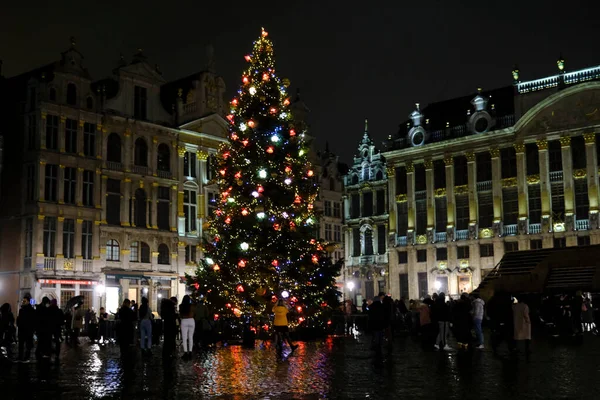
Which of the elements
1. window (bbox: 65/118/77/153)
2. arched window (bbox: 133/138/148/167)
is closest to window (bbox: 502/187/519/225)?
arched window (bbox: 133/138/148/167)

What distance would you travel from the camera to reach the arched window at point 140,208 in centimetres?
4981

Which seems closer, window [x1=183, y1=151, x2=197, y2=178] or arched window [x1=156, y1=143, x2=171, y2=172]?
arched window [x1=156, y1=143, x2=171, y2=172]

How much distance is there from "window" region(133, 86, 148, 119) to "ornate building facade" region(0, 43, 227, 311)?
65 millimetres

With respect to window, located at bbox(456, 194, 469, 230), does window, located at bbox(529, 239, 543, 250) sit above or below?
below

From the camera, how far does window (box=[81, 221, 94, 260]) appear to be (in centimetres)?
4631

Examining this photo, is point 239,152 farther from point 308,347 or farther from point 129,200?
point 129,200

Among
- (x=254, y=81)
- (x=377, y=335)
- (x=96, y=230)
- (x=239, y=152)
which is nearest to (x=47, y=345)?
(x=377, y=335)

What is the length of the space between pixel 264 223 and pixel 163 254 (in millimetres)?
23759

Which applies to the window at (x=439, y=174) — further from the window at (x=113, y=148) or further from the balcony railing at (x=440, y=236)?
the window at (x=113, y=148)

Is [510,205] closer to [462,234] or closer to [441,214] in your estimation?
[462,234]

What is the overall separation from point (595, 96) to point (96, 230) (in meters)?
33.0

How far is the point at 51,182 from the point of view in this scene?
45.0m

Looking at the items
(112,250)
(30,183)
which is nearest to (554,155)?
(112,250)

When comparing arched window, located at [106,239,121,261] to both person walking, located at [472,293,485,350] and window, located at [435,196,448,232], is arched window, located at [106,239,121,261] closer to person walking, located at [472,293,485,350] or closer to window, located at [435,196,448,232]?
window, located at [435,196,448,232]
